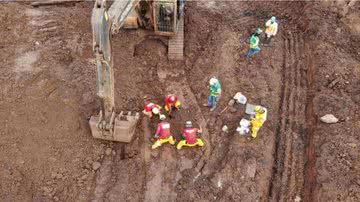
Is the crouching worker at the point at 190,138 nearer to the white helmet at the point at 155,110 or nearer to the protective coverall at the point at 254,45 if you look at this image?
the white helmet at the point at 155,110

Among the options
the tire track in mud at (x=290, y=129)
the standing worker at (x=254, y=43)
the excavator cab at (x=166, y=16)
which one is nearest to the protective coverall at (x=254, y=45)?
the standing worker at (x=254, y=43)

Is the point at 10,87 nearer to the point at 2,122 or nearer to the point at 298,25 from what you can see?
the point at 2,122

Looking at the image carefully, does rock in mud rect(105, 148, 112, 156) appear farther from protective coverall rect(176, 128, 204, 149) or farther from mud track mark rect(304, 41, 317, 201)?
mud track mark rect(304, 41, 317, 201)

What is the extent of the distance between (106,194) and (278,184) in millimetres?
4658

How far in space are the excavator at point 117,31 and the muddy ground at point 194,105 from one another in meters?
0.43

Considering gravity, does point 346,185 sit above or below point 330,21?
below

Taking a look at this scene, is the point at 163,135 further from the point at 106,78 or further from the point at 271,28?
the point at 271,28

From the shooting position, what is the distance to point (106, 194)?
37.4ft

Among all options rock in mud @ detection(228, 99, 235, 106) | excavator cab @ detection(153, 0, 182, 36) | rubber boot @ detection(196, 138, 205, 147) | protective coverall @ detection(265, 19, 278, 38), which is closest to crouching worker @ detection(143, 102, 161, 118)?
rubber boot @ detection(196, 138, 205, 147)

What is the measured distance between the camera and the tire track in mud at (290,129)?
12.1m

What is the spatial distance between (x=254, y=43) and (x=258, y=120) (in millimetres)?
3576

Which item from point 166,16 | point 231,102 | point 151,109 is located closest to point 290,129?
point 231,102

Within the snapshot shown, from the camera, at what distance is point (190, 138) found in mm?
12172

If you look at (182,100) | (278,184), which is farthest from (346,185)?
(182,100)
